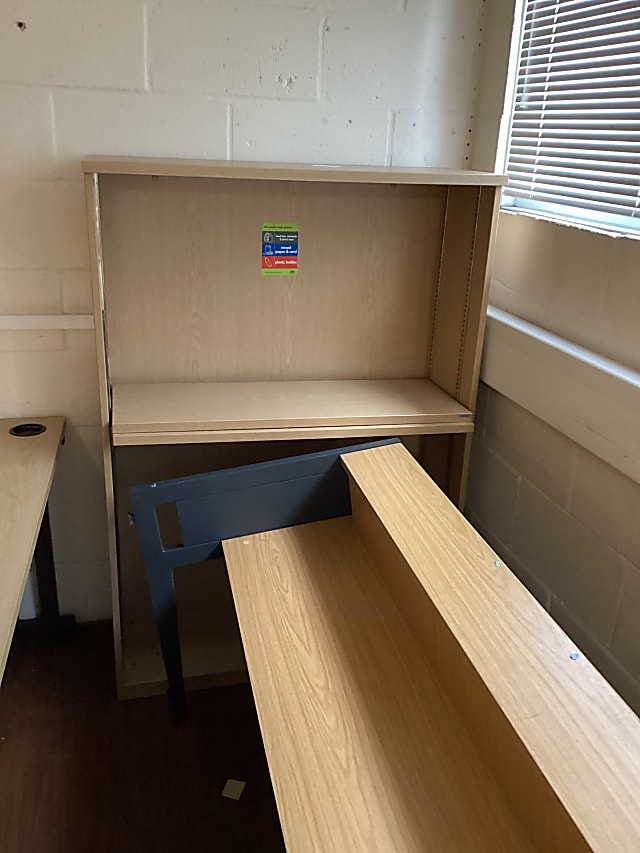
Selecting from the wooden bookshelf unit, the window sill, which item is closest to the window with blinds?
the window sill

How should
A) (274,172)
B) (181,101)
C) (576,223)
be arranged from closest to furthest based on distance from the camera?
(274,172) → (576,223) → (181,101)

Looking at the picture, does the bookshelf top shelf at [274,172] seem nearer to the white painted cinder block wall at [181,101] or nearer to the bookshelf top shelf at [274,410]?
the white painted cinder block wall at [181,101]

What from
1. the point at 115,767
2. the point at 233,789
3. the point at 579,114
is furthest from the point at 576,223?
the point at 115,767

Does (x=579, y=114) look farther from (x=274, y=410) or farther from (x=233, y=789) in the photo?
(x=233, y=789)

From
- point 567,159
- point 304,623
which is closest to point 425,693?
point 304,623

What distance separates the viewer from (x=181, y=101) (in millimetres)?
1836

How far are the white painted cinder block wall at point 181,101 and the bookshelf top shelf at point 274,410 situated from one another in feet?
1.03

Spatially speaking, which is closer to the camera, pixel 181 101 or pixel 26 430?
pixel 181 101

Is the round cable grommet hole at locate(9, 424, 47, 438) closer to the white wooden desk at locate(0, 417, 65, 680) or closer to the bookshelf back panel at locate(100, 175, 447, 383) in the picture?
the white wooden desk at locate(0, 417, 65, 680)

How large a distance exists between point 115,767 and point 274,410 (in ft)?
3.14

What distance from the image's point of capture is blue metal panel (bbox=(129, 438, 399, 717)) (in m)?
1.60

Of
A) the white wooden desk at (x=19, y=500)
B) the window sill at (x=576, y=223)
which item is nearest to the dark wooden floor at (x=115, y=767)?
the white wooden desk at (x=19, y=500)

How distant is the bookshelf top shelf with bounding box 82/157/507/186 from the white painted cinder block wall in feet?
0.94

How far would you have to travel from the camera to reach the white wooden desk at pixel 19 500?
1.25m
